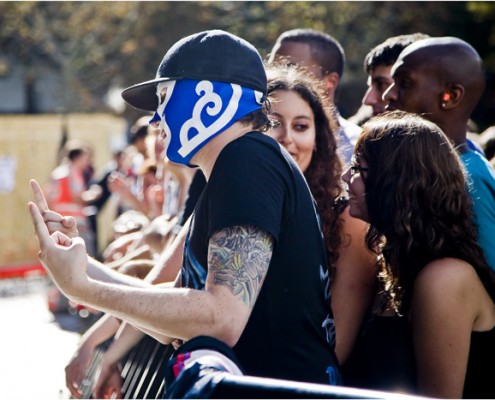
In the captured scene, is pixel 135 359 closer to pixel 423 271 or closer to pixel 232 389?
pixel 423 271

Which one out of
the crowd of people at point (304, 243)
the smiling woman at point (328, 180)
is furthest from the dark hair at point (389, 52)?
the crowd of people at point (304, 243)

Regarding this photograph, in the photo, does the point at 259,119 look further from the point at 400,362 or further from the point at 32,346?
the point at 32,346

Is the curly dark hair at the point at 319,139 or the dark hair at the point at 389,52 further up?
the dark hair at the point at 389,52

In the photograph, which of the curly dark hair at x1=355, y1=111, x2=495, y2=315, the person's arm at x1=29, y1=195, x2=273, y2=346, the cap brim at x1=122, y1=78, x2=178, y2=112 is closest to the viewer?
the person's arm at x1=29, y1=195, x2=273, y2=346

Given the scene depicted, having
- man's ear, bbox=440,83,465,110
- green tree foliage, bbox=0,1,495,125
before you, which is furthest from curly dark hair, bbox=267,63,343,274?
green tree foliage, bbox=0,1,495,125

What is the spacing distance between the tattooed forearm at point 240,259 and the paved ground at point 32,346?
2.68 meters

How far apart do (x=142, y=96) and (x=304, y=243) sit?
727mm

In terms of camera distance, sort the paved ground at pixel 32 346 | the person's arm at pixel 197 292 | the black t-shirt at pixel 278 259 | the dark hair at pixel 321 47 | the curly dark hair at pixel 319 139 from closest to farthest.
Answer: the person's arm at pixel 197 292, the black t-shirt at pixel 278 259, the curly dark hair at pixel 319 139, the dark hair at pixel 321 47, the paved ground at pixel 32 346

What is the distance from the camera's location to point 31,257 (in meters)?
17.2

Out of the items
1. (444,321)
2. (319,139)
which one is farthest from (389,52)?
(444,321)

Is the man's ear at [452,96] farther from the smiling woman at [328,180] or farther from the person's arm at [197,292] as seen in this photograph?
the person's arm at [197,292]

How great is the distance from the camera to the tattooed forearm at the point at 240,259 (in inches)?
97.0

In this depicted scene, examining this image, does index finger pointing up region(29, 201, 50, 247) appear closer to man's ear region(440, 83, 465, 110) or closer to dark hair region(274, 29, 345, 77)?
man's ear region(440, 83, 465, 110)

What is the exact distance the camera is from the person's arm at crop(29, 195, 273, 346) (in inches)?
94.3
